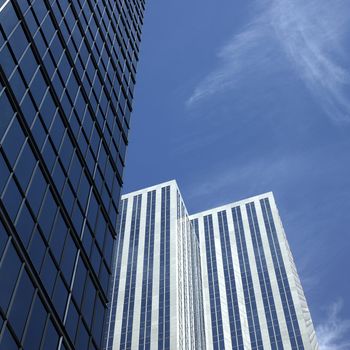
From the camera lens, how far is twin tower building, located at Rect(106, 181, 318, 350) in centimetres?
13812

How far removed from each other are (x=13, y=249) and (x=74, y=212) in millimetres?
7090

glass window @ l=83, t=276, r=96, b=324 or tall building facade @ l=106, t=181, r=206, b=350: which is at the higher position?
glass window @ l=83, t=276, r=96, b=324

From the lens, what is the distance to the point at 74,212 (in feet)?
91.5

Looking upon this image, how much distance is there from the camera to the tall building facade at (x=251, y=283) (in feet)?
497

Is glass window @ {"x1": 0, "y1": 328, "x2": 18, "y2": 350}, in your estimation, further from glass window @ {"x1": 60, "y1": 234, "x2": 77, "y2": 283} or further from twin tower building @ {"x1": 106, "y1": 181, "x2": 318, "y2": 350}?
twin tower building @ {"x1": 106, "y1": 181, "x2": 318, "y2": 350}

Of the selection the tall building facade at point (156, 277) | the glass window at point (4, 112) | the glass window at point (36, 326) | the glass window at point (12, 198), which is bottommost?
the tall building facade at point (156, 277)

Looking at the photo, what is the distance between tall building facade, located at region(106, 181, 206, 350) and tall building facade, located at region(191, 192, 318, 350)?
4.50 metres

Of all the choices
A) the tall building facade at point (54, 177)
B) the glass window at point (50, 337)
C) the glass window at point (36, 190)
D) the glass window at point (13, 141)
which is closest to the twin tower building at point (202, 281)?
the tall building facade at point (54, 177)

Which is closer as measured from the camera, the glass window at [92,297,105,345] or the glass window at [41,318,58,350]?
the glass window at [41,318,58,350]

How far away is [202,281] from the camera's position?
17638 centimetres

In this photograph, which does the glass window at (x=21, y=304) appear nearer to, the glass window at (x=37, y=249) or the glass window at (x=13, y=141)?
the glass window at (x=37, y=249)

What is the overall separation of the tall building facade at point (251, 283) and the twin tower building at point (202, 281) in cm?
27

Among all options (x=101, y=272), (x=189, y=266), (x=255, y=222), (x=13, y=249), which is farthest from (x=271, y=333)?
(x=13, y=249)

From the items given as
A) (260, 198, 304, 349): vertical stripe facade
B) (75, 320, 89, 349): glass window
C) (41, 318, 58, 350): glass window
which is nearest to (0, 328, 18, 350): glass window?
(41, 318, 58, 350): glass window
